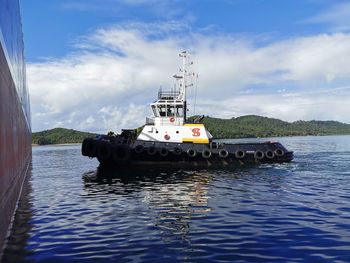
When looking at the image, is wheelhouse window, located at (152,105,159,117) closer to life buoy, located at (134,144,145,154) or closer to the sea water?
life buoy, located at (134,144,145,154)

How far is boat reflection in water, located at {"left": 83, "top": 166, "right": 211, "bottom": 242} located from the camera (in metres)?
12.7

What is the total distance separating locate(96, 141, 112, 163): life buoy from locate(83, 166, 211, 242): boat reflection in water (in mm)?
1083

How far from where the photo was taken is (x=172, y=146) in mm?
32031

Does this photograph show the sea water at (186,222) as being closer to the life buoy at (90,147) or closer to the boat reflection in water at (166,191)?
the boat reflection in water at (166,191)

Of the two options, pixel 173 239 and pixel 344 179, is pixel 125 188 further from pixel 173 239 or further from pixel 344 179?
pixel 344 179

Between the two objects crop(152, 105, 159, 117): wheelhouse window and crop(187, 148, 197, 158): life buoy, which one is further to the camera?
crop(152, 105, 159, 117): wheelhouse window

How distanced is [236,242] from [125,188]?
462 inches

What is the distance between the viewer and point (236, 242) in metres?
10.1

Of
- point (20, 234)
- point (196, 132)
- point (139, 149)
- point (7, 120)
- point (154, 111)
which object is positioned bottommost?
point (20, 234)

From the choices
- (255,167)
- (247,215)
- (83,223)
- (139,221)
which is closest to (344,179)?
(255,167)

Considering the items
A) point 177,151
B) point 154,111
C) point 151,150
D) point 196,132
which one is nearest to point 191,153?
point 177,151

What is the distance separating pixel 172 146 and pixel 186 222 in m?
19.6

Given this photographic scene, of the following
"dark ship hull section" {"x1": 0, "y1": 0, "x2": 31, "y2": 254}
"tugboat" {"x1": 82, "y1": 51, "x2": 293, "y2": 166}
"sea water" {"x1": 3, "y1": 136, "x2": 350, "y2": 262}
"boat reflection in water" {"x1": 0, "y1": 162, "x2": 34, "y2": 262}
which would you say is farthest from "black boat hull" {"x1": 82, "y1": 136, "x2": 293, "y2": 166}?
"boat reflection in water" {"x1": 0, "y1": 162, "x2": 34, "y2": 262}

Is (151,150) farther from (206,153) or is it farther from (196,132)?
(206,153)
